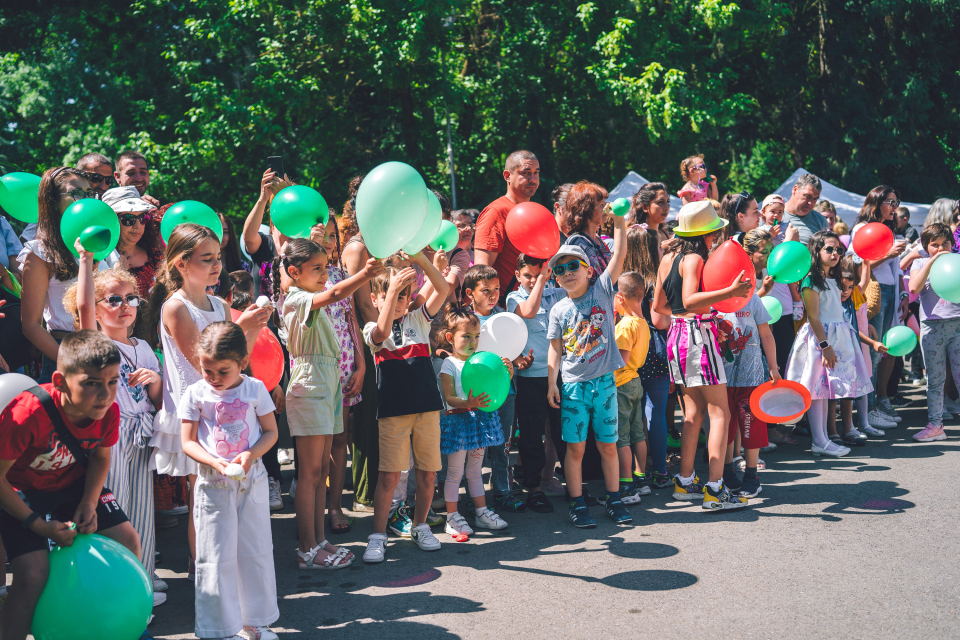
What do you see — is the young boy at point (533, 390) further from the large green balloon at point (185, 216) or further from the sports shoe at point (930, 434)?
the sports shoe at point (930, 434)

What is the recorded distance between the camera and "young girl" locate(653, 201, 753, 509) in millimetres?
4863

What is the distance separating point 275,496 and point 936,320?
581 centimetres

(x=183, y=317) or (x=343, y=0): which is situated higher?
(x=343, y=0)

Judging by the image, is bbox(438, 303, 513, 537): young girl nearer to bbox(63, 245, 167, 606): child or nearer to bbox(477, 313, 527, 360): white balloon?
bbox(477, 313, 527, 360): white balloon

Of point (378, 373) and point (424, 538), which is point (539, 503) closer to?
point (424, 538)

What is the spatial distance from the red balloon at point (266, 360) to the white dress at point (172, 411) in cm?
42

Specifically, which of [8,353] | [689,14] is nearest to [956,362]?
[8,353]

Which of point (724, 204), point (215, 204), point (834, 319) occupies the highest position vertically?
point (215, 204)

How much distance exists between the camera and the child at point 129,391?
351 cm

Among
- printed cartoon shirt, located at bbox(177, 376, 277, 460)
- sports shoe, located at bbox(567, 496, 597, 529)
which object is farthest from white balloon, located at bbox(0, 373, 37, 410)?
sports shoe, located at bbox(567, 496, 597, 529)

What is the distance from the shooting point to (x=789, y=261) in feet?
17.5

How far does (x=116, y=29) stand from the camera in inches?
666

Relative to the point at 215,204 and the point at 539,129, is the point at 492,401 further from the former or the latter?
the point at 539,129

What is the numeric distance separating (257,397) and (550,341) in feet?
6.92
